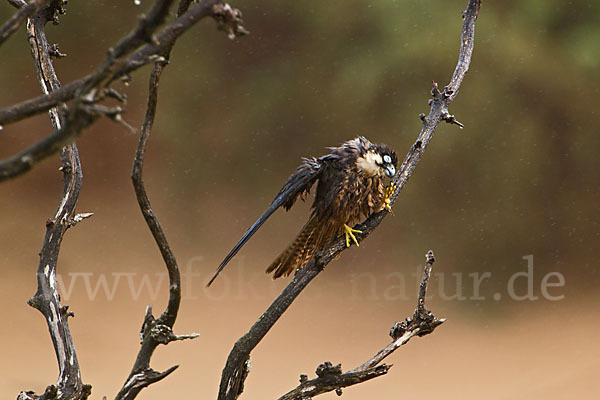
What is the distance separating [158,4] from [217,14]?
0.11 meters

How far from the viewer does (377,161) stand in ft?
6.30

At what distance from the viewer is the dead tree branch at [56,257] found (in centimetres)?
167

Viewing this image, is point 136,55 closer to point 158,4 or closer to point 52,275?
point 158,4

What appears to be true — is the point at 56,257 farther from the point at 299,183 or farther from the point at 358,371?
the point at 358,371

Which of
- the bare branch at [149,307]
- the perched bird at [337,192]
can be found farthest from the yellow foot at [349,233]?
the bare branch at [149,307]

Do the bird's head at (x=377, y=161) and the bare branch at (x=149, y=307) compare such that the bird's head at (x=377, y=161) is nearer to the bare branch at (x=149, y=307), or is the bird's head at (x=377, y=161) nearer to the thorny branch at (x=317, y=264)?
the thorny branch at (x=317, y=264)

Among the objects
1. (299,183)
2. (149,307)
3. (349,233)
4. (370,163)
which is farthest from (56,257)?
(370,163)

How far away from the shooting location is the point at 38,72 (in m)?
1.92

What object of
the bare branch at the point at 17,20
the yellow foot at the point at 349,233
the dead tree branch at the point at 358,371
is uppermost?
the yellow foot at the point at 349,233

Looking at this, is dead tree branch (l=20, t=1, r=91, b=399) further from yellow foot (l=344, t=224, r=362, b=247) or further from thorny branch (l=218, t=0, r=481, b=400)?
yellow foot (l=344, t=224, r=362, b=247)

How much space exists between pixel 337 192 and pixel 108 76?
978 mm

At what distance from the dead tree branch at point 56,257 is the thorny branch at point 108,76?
1.97ft

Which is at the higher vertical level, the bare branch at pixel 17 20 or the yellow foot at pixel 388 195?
the yellow foot at pixel 388 195

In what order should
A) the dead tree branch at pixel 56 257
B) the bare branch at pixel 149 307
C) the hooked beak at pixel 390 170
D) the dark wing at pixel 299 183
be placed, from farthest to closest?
the hooked beak at pixel 390 170 → the dark wing at pixel 299 183 → the dead tree branch at pixel 56 257 → the bare branch at pixel 149 307
